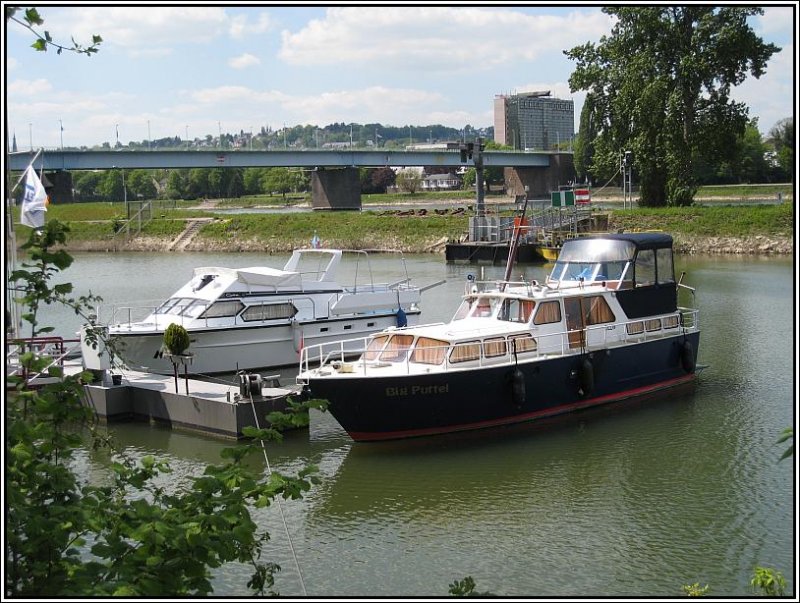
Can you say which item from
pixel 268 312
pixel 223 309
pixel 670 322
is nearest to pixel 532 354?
pixel 670 322

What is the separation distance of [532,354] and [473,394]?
6.37ft

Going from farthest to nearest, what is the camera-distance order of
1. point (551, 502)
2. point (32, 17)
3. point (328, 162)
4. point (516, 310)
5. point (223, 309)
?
point (328, 162) → point (223, 309) → point (516, 310) → point (551, 502) → point (32, 17)

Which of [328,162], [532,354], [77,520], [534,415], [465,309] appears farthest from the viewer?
[328,162]

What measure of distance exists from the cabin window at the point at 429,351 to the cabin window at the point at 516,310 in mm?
2493

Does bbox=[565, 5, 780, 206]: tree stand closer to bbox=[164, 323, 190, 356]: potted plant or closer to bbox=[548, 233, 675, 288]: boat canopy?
bbox=[548, 233, 675, 288]: boat canopy

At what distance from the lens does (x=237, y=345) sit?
95.0 ft

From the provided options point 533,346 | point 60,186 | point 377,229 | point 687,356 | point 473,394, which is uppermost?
point 60,186

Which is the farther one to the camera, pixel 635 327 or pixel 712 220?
pixel 712 220

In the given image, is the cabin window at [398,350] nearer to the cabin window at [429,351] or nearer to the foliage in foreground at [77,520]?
the cabin window at [429,351]

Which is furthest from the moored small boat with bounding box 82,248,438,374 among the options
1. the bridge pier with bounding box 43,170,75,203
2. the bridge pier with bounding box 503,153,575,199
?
the bridge pier with bounding box 503,153,575,199

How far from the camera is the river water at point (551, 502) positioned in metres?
14.6

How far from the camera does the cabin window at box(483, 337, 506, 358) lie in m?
21.4

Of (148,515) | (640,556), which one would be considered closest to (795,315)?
(148,515)

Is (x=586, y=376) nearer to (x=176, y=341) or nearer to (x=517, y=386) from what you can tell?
(x=517, y=386)
